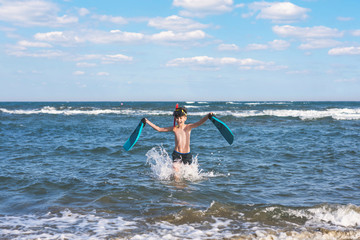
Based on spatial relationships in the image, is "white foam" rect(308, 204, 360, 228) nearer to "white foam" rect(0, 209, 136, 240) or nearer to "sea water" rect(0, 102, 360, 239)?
"sea water" rect(0, 102, 360, 239)

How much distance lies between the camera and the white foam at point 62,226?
457cm

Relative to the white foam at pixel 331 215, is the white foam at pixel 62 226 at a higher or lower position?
lower

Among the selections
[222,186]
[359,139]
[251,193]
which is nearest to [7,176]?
[222,186]

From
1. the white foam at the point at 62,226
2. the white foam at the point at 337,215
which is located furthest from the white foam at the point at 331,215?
the white foam at the point at 62,226

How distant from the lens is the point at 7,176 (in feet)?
26.1

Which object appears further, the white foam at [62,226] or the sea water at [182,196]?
the sea water at [182,196]

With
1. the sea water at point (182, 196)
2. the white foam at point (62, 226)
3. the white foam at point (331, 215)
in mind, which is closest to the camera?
the white foam at point (62, 226)

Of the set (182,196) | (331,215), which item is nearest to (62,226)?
(182,196)

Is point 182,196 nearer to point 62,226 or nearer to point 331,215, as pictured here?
point 62,226

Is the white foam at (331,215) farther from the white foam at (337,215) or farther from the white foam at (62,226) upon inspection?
the white foam at (62,226)

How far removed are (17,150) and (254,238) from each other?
10.5 metres

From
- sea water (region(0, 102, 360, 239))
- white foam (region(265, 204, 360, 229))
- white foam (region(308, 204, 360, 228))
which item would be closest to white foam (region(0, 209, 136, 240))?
sea water (region(0, 102, 360, 239))

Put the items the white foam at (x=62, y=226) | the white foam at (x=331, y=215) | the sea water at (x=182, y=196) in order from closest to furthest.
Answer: the white foam at (x=62, y=226), the sea water at (x=182, y=196), the white foam at (x=331, y=215)

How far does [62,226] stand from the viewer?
4926mm
